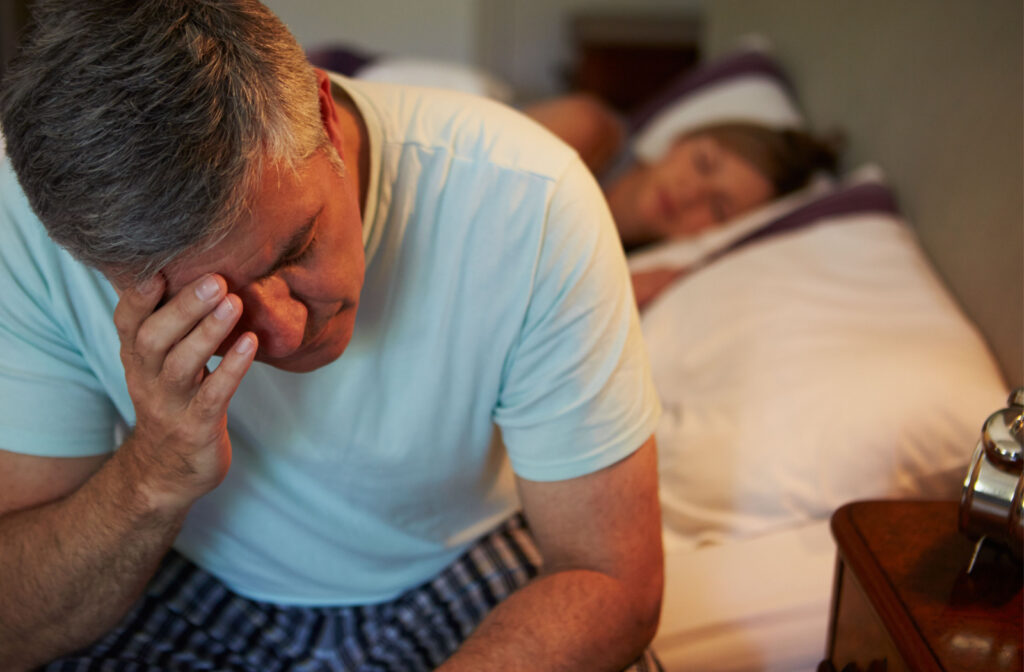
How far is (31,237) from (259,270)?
28 cm

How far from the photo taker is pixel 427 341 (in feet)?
2.77

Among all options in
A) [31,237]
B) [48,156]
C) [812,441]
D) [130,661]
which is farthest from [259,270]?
[812,441]

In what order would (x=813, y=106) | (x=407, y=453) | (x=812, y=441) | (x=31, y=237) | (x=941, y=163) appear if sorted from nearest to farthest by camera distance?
(x=31, y=237) < (x=407, y=453) < (x=812, y=441) < (x=941, y=163) < (x=813, y=106)

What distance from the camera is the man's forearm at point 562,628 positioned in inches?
30.3

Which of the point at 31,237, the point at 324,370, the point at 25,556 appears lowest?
the point at 25,556

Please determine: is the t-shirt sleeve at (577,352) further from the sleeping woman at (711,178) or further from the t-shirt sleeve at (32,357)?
the sleeping woman at (711,178)

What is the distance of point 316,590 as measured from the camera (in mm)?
969

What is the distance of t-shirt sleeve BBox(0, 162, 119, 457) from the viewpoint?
770 mm

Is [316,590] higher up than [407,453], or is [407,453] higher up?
[407,453]

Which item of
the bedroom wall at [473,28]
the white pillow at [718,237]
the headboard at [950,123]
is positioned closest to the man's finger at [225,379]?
the headboard at [950,123]

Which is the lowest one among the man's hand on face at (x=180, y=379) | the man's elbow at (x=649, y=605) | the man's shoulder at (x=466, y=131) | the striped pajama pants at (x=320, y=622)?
the striped pajama pants at (x=320, y=622)

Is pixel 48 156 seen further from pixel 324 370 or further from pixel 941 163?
pixel 941 163

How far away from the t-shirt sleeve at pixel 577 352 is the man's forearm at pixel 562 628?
0.11 meters

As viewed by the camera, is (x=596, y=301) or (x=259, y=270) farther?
(x=596, y=301)
